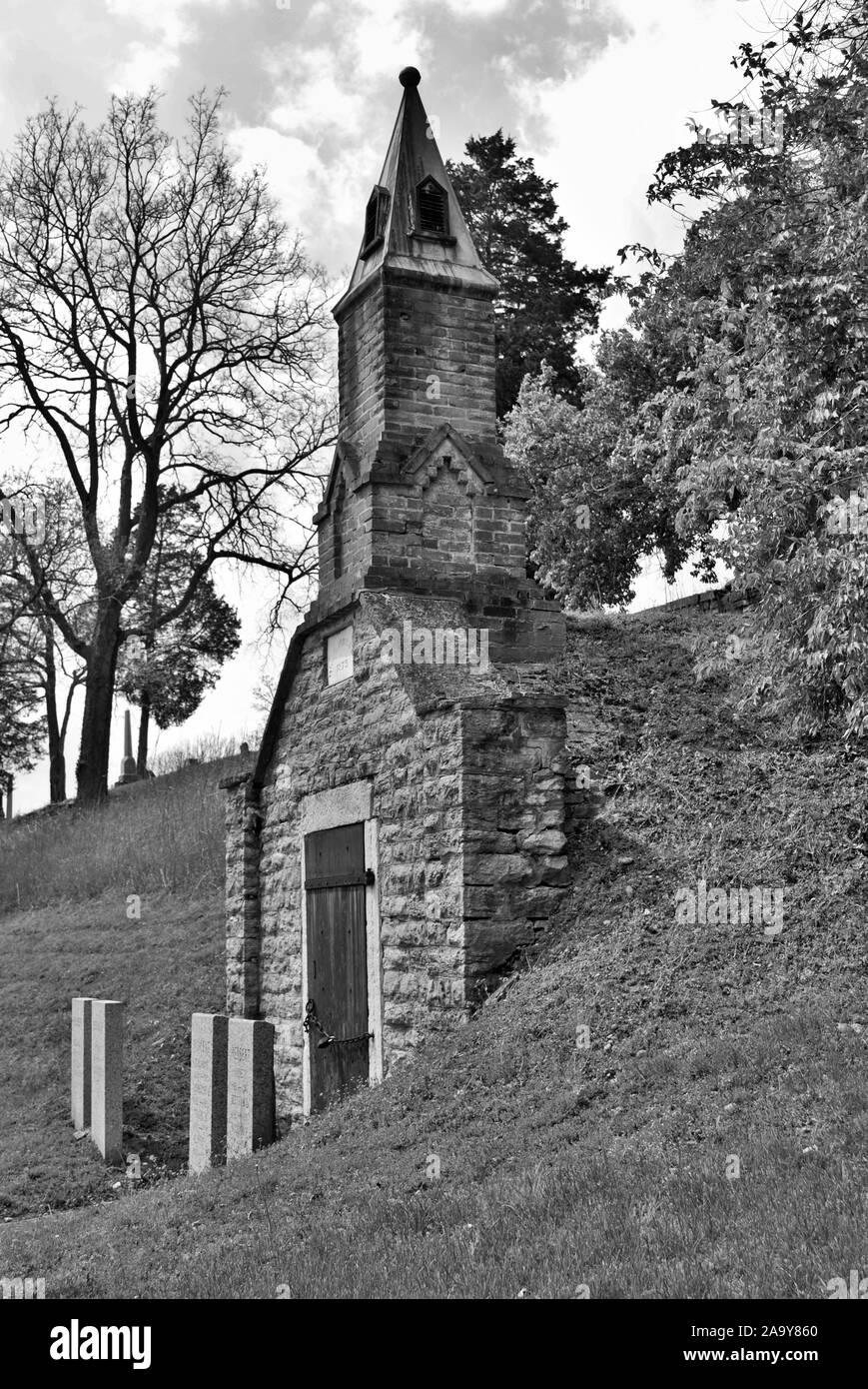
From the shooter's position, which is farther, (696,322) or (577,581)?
(577,581)

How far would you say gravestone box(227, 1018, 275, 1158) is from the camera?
10.3m

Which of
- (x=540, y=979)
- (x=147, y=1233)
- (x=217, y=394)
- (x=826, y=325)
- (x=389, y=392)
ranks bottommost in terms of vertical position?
(x=147, y=1233)

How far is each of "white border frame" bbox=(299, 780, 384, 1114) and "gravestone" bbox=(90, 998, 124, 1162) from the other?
1904mm

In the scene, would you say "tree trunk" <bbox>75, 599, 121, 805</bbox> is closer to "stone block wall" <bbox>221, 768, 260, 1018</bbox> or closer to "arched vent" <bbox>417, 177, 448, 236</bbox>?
"stone block wall" <bbox>221, 768, 260, 1018</bbox>

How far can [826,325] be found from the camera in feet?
45.3

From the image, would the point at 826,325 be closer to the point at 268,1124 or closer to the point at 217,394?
the point at 268,1124

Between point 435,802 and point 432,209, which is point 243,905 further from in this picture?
point 432,209

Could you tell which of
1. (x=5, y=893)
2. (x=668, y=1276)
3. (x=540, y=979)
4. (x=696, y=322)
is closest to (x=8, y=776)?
(x=5, y=893)

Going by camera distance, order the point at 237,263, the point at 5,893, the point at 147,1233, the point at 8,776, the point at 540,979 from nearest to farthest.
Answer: the point at 147,1233, the point at 540,979, the point at 5,893, the point at 237,263, the point at 8,776

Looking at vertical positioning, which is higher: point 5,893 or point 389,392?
point 389,392

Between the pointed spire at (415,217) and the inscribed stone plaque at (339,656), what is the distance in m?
3.43

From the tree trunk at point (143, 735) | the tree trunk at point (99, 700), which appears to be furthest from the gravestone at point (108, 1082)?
the tree trunk at point (143, 735)

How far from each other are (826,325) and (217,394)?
1963 centimetres

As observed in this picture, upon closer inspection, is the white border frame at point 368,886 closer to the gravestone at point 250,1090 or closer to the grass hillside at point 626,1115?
the gravestone at point 250,1090
